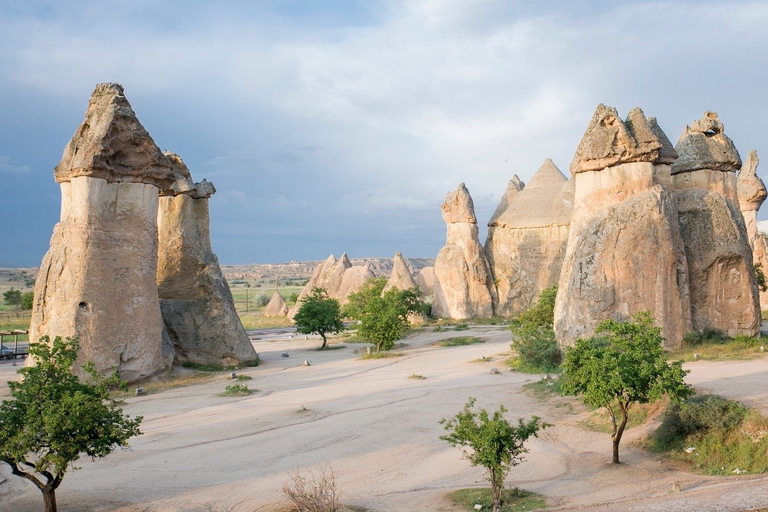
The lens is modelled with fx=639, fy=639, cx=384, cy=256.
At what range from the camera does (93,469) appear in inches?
396

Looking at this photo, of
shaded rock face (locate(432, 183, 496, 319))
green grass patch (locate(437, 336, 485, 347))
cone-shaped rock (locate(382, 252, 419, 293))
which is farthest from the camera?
cone-shaped rock (locate(382, 252, 419, 293))

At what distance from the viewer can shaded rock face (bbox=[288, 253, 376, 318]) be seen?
4616cm

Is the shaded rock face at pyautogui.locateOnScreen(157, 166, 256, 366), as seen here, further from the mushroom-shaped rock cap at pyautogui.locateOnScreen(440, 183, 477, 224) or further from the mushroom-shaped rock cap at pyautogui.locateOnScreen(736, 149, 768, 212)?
the mushroom-shaped rock cap at pyautogui.locateOnScreen(736, 149, 768, 212)

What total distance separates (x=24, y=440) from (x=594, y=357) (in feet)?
23.9

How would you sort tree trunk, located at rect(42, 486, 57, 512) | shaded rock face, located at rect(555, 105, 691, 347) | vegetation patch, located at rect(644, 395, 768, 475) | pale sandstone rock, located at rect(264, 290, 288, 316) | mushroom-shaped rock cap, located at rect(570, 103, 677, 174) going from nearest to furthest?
tree trunk, located at rect(42, 486, 57, 512) → vegetation patch, located at rect(644, 395, 768, 475) → shaded rock face, located at rect(555, 105, 691, 347) → mushroom-shaped rock cap, located at rect(570, 103, 677, 174) → pale sandstone rock, located at rect(264, 290, 288, 316)

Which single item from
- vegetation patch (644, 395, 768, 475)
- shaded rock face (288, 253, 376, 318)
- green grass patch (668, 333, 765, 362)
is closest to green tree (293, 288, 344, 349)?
green grass patch (668, 333, 765, 362)

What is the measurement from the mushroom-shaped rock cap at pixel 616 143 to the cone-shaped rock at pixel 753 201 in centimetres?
1859

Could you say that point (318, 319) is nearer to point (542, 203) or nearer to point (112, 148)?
point (112, 148)

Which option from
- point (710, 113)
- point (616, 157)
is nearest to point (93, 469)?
point (616, 157)

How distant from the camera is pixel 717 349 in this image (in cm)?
1619

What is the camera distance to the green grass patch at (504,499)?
25.4ft

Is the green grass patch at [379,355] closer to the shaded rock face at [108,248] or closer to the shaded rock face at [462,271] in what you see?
the shaded rock face at [108,248]

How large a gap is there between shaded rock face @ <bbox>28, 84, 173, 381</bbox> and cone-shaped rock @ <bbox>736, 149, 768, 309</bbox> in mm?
29227

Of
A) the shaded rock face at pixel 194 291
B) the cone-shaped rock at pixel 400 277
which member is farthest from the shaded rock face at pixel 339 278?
the shaded rock face at pixel 194 291
